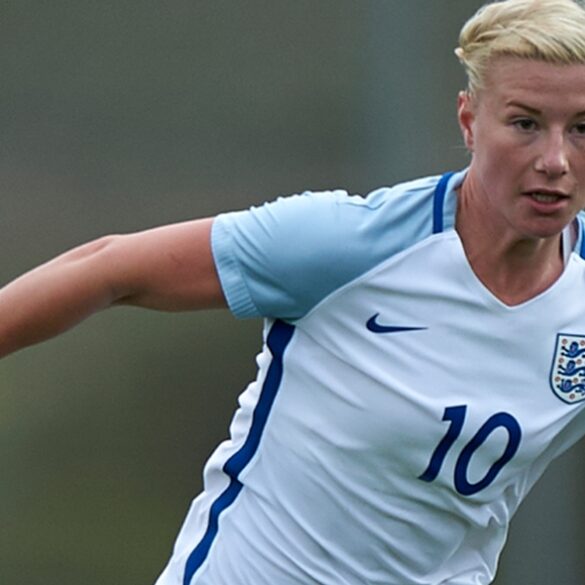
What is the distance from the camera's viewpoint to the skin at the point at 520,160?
186 centimetres

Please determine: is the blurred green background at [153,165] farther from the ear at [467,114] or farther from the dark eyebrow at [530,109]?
the dark eyebrow at [530,109]

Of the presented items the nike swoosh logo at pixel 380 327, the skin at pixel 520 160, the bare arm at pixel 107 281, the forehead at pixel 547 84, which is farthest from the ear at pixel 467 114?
the bare arm at pixel 107 281

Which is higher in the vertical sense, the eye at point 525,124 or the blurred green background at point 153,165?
the eye at point 525,124

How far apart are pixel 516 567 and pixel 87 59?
1.44 m

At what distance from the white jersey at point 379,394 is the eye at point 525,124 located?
0.13m

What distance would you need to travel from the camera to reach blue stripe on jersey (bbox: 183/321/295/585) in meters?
1.99

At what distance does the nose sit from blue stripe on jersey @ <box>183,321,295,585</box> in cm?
36

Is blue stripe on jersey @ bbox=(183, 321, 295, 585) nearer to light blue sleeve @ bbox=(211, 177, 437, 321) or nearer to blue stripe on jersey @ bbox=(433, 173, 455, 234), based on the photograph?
light blue sleeve @ bbox=(211, 177, 437, 321)

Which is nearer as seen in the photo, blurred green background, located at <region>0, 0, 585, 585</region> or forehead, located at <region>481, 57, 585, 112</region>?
forehead, located at <region>481, 57, 585, 112</region>

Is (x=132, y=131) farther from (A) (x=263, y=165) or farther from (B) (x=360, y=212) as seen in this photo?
(B) (x=360, y=212)

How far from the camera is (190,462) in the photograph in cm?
351

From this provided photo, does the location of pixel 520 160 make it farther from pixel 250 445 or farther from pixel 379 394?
pixel 250 445

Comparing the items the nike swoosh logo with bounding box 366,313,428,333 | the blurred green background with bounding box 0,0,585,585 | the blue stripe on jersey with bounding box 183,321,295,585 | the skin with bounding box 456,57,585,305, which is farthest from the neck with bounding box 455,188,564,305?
the blurred green background with bounding box 0,0,585,585

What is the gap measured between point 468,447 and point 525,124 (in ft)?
1.31
